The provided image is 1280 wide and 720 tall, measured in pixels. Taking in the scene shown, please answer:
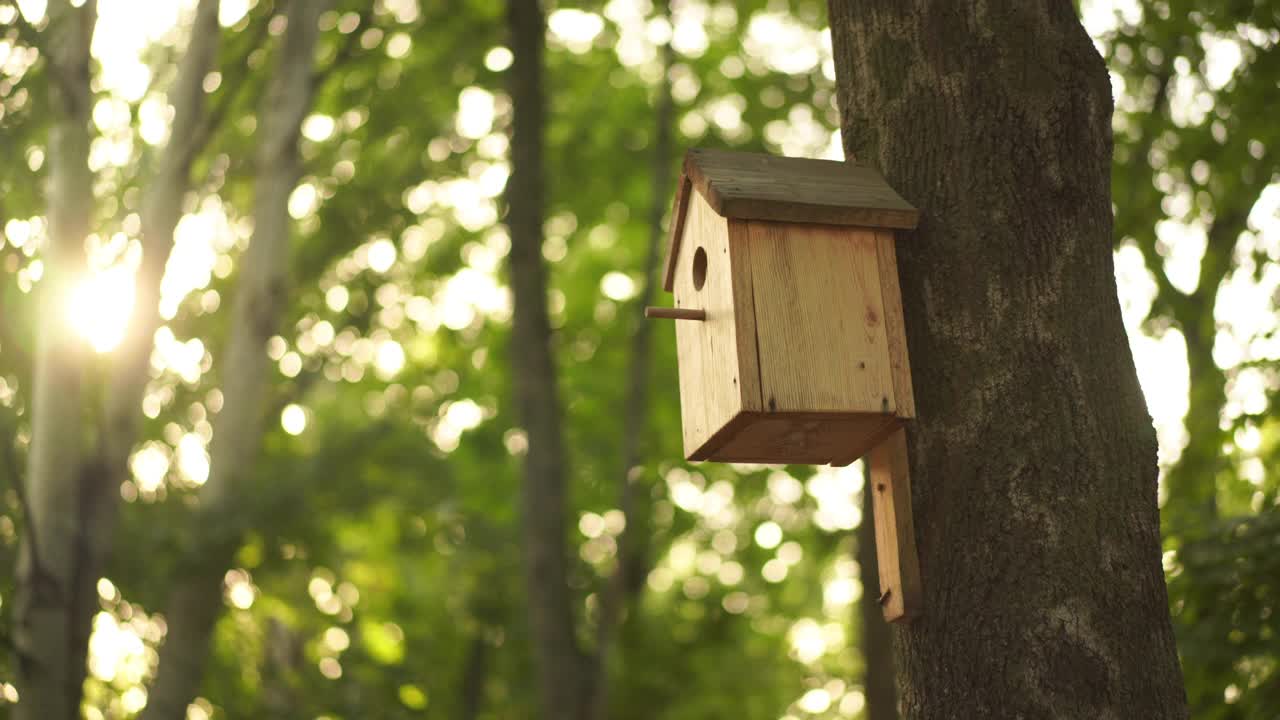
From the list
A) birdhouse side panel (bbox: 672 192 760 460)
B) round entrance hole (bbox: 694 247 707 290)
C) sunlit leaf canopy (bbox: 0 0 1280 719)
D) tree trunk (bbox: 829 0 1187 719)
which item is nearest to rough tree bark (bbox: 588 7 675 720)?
sunlit leaf canopy (bbox: 0 0 1280 719)

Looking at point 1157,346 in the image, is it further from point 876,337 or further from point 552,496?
point 876,337

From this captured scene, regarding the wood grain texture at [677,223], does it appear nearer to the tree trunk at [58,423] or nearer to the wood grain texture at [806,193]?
the wood grain texture at [806,193]

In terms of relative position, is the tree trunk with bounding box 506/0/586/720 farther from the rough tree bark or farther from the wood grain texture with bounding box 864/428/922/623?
the wood grain texture with bounding box 864/428/922/623

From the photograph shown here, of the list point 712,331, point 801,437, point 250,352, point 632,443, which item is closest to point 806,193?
point 712,331

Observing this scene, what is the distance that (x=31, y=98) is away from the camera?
5.28m

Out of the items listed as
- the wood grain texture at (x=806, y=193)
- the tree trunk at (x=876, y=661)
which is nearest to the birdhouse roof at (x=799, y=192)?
the wood grain texture at (x=806, y=193)

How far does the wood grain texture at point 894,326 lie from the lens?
2.33m

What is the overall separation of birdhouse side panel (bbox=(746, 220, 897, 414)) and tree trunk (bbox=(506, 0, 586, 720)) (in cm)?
468

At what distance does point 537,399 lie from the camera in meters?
7.12

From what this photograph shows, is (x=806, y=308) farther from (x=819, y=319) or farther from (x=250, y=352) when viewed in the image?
(x=250, y=352)

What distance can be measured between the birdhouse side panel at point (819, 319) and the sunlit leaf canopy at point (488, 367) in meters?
2.13

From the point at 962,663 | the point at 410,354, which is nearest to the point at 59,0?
the point at 962,663

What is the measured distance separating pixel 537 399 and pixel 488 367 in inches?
196

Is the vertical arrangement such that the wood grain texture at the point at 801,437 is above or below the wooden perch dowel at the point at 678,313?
below
